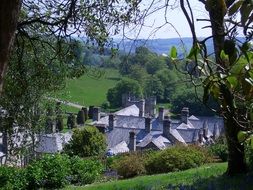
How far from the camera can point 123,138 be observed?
134ft

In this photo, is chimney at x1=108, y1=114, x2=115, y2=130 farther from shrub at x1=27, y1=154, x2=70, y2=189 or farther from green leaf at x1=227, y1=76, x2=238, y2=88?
green leaf at x1=227, y1=76, x2=238, y2=88

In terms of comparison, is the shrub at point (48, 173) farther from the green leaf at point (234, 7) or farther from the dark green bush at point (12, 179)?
the green leaf at point (234, 7)

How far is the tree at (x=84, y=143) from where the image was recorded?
2489 centimetres

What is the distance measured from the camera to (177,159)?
572 inches

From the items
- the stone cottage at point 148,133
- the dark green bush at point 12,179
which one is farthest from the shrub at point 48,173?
the stone cottage at point 148,133

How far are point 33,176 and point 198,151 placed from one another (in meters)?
4.78

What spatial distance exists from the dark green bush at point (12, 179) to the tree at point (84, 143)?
1011 centimetres

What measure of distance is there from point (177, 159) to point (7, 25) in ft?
40.9

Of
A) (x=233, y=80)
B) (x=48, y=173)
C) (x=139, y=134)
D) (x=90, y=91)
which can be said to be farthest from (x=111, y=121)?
(x=90, y=91)

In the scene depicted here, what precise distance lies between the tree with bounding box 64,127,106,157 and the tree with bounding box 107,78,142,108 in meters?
49.9

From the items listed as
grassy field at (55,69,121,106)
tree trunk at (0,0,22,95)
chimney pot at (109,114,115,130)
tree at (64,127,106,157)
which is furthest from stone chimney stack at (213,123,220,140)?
tree trunk at (0,0,22,95)

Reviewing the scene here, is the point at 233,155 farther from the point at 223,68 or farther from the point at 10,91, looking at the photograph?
the point at 223,68

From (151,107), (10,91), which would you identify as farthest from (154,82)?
(10,91)

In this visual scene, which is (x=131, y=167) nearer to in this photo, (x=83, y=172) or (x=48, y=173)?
(x=83, y=172)
